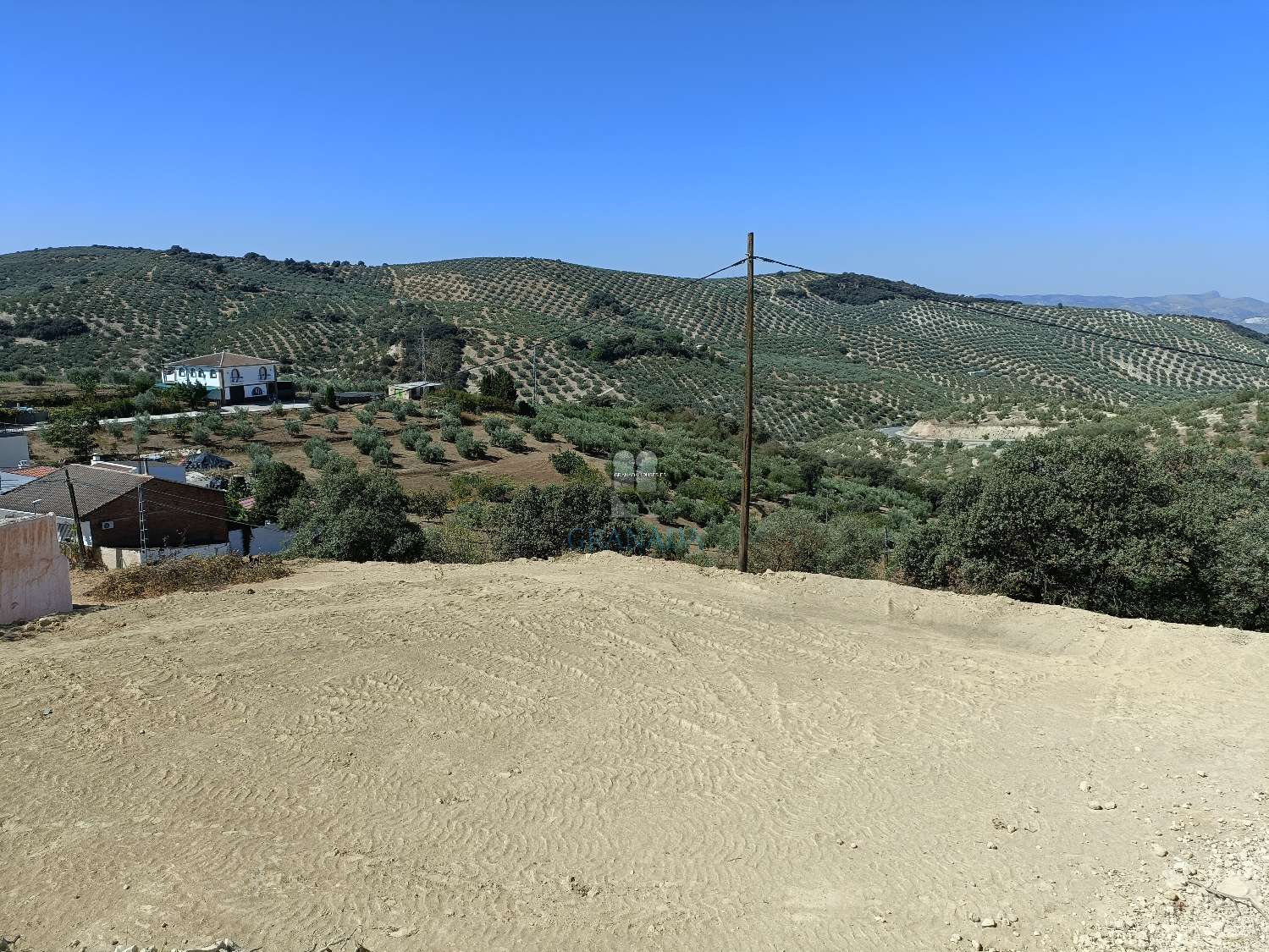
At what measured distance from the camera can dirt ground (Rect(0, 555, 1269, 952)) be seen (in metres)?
6.38

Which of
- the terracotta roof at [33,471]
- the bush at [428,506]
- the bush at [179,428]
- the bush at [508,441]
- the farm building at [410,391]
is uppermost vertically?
the farm building at [410,391]

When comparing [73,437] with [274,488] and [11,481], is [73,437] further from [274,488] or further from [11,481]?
[274,488]

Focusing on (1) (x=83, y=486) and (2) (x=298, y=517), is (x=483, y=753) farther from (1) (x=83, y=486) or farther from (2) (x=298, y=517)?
(1) (x=83, y=486)

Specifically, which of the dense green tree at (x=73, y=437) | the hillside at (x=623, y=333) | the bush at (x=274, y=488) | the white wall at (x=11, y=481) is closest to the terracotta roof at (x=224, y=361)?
the hillside at (x=623, y=333)

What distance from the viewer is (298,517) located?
22.2 metres

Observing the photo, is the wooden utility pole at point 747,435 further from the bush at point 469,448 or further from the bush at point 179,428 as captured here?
the bush at point 179,428

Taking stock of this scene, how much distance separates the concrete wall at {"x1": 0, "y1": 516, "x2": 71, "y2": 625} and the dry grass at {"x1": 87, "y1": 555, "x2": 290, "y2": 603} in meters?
1.31

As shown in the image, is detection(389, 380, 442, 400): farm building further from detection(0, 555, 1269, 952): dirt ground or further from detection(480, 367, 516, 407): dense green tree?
detection(0, 555, 1269, 952): dirt ground

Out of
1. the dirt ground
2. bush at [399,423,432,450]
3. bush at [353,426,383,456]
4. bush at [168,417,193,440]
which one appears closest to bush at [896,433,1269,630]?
the dirt ground

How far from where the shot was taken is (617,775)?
871cm

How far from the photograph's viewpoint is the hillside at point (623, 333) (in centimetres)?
5750

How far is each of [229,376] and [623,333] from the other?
2983 cm

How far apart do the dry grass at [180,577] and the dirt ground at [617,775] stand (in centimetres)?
121

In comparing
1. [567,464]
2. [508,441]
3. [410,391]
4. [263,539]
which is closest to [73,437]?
[263,539]
